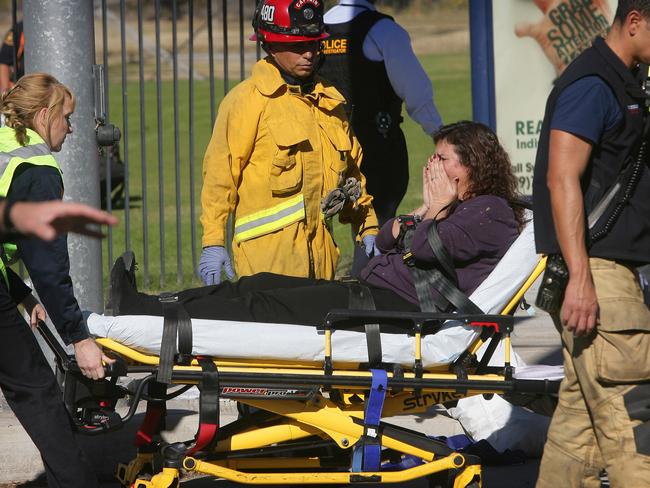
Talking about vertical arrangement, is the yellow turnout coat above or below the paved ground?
above

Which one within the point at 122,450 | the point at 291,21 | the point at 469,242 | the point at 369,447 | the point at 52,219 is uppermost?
the point at 291,21

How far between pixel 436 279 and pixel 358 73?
2.31 m

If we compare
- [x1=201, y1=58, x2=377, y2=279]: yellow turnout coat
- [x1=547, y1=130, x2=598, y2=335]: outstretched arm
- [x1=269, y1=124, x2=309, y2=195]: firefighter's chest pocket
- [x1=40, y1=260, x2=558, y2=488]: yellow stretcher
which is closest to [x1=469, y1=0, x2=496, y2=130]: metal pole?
[x1=201, y1=58, x2=377, y2=279]: yellow turnout coat

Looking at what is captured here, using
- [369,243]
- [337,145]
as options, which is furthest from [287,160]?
[369,243]

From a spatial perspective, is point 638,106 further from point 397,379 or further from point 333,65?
point 333,65

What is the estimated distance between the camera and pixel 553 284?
3949mm

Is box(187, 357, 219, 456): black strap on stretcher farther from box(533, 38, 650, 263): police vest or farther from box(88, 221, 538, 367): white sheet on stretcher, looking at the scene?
box(533, 38, 650, 263): police vest

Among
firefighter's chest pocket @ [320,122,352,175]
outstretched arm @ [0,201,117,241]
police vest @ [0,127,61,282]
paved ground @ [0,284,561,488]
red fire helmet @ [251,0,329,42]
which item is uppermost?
red fire helmet @ [251,0,329,42]

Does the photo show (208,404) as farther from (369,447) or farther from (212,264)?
(212,264)

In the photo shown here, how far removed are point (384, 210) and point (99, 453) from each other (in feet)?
7.79

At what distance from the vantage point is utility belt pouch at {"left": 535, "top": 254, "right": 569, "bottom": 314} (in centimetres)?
394

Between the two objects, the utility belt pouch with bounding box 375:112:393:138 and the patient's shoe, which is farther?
the utility belt pouch with bounding box 375:112:393:138

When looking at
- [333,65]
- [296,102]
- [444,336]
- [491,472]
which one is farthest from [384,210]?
[444,336]

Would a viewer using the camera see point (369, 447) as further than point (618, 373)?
Yes
